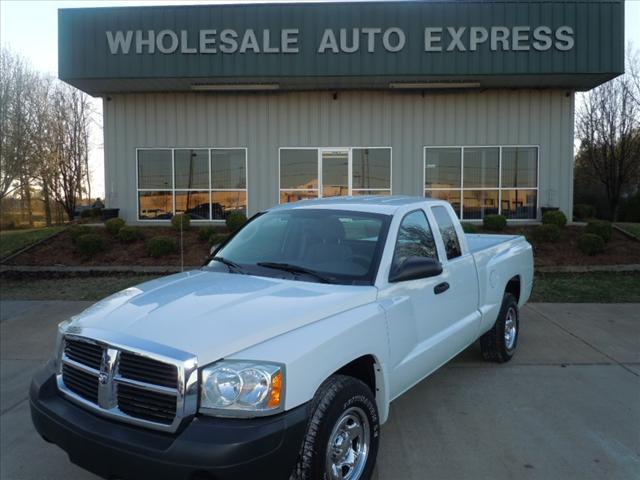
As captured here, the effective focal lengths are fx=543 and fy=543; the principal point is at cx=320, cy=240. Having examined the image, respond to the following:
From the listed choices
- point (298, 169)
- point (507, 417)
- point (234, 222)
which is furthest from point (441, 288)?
point (298, 169)

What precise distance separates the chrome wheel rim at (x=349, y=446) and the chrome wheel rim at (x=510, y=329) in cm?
299

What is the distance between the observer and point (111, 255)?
12.8m

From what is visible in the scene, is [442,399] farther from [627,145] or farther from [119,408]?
[627,145]

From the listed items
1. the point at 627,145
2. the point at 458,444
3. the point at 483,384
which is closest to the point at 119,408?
the point at 458,444

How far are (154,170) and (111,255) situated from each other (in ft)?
14.7

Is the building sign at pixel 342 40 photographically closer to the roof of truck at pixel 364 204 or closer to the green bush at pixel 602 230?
the green bush at pixel 602 230

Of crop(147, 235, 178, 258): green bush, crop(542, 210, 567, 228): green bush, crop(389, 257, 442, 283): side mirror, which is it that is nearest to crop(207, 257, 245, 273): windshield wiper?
crop(389, 257, 442, 283): side mirror

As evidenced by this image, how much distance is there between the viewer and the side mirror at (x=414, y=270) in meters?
3.59

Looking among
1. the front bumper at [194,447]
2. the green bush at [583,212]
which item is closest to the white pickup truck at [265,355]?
the front bumper at [194,447]

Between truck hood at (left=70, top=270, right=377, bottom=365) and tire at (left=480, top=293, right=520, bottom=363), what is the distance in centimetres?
259

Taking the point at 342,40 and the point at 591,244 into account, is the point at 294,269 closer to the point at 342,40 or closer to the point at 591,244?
the point at 591,244

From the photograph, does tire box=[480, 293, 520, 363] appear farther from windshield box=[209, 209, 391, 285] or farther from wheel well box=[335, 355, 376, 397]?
wheel well box=[335, 355, 376, 397]

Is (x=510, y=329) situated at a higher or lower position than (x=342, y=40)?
lower

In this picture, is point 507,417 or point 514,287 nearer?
point 507,417
